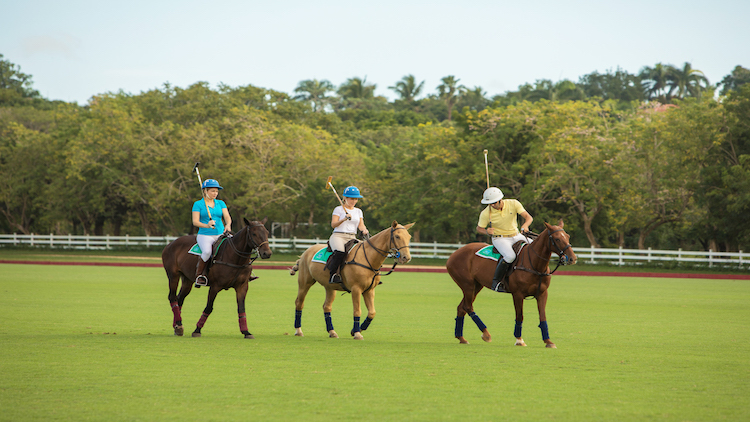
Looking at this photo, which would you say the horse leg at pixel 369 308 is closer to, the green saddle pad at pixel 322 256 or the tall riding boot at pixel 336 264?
the tall riding boot at pixel 336 264

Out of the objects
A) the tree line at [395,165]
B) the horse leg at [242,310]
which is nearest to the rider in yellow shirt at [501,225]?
the horse leg at [242,310]

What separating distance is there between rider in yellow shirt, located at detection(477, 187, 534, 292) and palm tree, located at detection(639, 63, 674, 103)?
77.5 meters

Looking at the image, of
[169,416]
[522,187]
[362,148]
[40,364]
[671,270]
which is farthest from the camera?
[362,148]

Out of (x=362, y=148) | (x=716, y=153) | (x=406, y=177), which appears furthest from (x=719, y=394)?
(x=362, y=148)

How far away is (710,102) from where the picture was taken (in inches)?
1346

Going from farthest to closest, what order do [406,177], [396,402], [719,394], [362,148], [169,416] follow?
[362,148] < [406,177] < [719,394] < [396,402] < [169,416]

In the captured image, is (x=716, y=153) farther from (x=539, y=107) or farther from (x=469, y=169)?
(x=469, y=169)

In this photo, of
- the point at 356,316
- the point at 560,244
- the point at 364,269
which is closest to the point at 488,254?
the point at 560,244

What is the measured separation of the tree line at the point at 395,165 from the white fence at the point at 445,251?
1400 millimetres

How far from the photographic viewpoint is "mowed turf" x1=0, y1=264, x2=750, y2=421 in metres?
5.55

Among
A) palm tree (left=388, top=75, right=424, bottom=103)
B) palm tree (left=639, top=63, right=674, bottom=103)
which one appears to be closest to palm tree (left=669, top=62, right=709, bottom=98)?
palm tree (left=639, top=63, right=674, bottom=103)

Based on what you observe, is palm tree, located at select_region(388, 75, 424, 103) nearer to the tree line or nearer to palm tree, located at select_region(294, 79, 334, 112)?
palm tree, located at select_region(294, 79, 334, 112)

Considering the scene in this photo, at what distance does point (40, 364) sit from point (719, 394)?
6.39m

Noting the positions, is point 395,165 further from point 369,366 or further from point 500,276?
point 369,366
